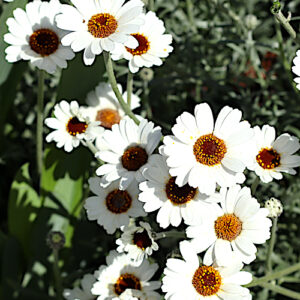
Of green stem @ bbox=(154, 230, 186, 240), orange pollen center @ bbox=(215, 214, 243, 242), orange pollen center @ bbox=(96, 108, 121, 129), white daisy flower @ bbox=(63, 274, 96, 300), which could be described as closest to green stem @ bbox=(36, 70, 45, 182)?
orange pollen center @ bbox=(96, 108, 121, 129)

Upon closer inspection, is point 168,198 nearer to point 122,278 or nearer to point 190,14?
point 122,278

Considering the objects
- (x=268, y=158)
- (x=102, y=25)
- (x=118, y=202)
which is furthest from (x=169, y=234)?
(x=102, y=25)

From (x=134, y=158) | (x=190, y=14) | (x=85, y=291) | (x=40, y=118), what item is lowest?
(x=85, y=291)

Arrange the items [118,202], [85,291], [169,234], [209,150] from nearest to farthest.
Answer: [209,150] → [169,234] → [118,202] → [85,291]

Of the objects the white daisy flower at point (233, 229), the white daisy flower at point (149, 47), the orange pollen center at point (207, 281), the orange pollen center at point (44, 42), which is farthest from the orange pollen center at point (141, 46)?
the orange pollen center at point (207, 281)

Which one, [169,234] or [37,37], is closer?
[169,234]

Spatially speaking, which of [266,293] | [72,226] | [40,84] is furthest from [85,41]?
[266,293]

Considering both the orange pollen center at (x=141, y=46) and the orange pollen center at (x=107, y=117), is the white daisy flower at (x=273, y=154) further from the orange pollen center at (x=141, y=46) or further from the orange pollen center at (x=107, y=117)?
the orange pollen center at (x=107, y=117)
